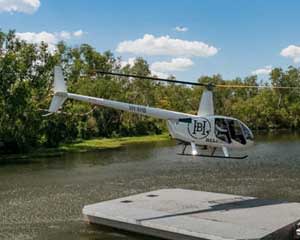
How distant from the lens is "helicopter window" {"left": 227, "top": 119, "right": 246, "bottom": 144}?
19.5m

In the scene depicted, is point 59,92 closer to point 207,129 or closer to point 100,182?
point 100,182

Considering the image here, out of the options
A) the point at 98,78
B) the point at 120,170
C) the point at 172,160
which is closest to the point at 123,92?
the point at 98,78

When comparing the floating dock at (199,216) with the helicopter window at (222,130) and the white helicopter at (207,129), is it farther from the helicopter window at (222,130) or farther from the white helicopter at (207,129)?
the helicopter window at (222,130)

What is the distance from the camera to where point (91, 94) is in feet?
234

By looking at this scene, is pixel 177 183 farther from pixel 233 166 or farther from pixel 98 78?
pixel 98 78

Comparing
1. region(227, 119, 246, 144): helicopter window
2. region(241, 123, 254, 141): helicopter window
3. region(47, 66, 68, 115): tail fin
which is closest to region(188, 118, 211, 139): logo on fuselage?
region(227, 119, 246, 144): helicopter window

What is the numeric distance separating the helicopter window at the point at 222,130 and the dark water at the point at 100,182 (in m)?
5.42

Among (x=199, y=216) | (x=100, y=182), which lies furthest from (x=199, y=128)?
(x=100, y=182)

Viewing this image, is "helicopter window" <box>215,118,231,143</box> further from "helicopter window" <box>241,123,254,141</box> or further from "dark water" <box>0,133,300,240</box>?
"dark water" <box>0,133,300,240</box>

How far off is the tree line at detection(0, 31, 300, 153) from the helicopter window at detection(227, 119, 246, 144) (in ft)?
21.0

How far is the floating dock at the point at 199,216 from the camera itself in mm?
14709

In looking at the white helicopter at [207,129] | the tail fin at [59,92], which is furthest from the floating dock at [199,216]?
the tail fin at [59,92]

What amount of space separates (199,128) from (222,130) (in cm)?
101

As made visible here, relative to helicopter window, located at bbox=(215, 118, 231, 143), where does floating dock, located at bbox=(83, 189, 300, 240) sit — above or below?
below
